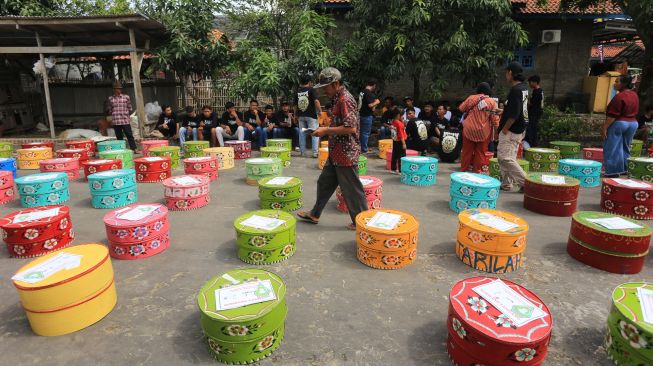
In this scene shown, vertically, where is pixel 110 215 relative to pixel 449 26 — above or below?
below

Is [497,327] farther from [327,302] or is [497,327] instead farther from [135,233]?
[135,233]

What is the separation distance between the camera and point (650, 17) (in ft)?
31.3

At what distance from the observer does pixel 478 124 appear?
6027 millimetres

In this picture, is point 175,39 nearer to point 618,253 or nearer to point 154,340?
point 154,340

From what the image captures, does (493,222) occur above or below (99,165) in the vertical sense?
below

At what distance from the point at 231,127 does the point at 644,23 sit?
11.1 meters

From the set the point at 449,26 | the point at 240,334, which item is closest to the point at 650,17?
the point at 449,26

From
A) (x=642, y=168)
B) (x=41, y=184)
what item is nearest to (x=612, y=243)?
(x=642, y=168)

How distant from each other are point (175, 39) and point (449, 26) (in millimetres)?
7664

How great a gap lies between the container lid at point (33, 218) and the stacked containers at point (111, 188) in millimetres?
1116

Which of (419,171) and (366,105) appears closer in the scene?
(419,171)

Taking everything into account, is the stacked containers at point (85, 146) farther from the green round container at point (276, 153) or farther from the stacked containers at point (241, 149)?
the green round container at point (276, 153)

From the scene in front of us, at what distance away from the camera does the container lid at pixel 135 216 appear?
12.8 ft

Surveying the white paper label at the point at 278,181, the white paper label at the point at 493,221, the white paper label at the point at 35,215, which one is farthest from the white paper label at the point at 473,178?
the white paper label at the point at 35,215
